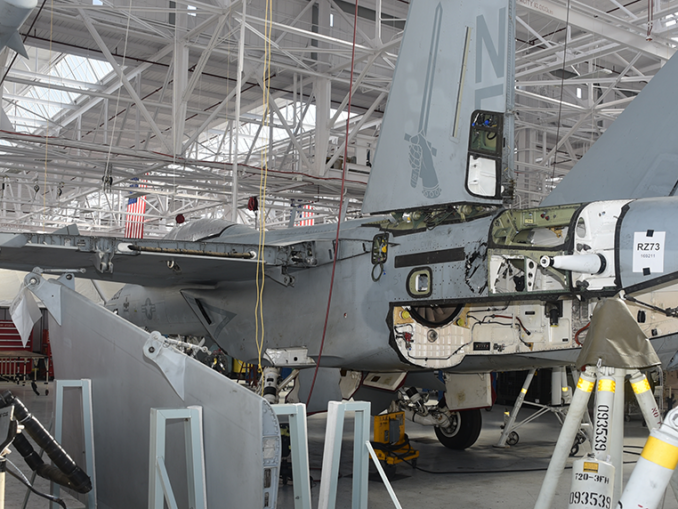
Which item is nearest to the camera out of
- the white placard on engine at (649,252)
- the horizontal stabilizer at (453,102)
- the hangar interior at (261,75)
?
the white placard on engine at (649,252)

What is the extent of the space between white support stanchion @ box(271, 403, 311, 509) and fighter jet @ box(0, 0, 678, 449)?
88.2 inches

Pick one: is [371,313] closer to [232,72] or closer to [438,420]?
[438,420]

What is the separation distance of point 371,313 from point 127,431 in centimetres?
270

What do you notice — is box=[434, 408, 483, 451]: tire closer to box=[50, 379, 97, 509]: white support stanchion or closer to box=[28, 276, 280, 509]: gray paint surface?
box=[28, 276, 280, 509]: gray paint surface

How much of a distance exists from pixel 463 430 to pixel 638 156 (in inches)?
210

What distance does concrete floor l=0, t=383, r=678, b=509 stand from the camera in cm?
682

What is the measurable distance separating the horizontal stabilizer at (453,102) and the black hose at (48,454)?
12.4 ft

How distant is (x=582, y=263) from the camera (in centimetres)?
511

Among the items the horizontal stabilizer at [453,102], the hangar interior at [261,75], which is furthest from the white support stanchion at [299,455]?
the hangar interior at [261,75]

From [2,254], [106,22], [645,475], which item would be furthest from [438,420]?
[106,22]

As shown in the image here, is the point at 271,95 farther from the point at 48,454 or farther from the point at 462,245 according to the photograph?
the point at 48,454

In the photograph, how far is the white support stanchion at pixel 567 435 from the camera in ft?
11.9

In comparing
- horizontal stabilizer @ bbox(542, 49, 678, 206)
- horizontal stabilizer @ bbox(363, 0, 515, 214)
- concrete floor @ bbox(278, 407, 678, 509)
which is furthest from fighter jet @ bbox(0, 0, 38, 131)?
horizontal stabilizer @ bbox(542, 49, 678, 206)

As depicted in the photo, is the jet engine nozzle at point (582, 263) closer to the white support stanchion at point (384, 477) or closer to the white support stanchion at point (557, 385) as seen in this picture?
the white support stanchion at point (384, 477)
